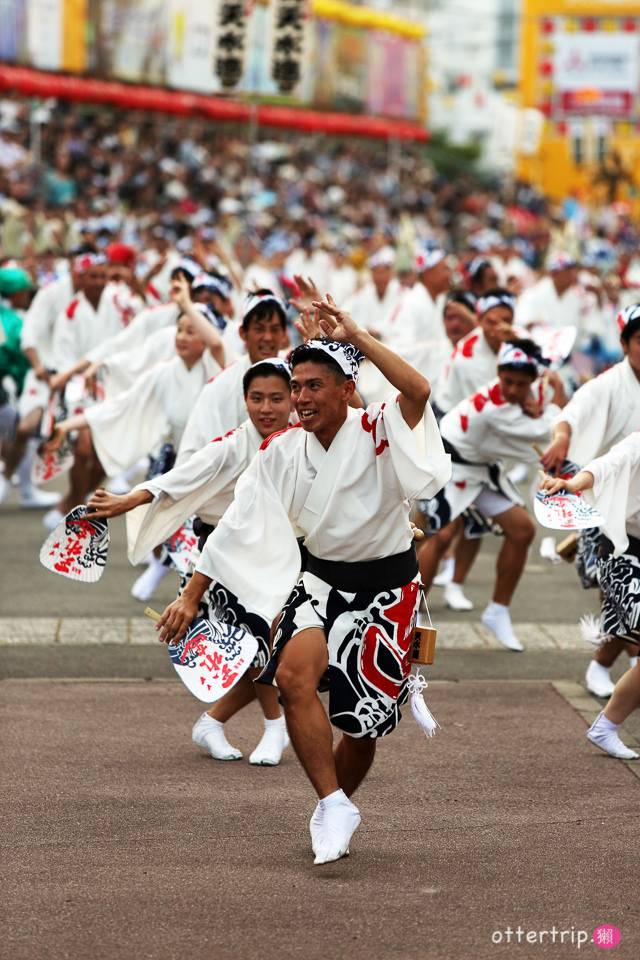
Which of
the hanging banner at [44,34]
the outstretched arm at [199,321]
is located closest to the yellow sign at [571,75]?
the hanging banner at [44,34]

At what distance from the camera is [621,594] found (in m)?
5.10

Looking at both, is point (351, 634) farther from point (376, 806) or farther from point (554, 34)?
point (554, 34)

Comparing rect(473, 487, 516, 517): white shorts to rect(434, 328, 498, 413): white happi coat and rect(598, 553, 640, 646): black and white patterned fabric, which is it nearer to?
rect(434, 328, 498, 413): white happi coat

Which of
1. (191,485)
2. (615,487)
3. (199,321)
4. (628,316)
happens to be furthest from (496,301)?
(191,485)

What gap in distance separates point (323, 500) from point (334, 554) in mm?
159

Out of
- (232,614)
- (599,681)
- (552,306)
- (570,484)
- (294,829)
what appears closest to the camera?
(294,829)

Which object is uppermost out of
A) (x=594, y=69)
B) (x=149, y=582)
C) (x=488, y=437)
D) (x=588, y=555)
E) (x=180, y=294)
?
(x=594, y=69)

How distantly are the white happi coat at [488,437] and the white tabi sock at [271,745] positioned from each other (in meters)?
1.98

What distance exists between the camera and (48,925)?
11.9 feet

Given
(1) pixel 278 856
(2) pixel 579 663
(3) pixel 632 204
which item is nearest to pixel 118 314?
(2) pixel 579 663

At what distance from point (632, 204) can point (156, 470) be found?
43738mm

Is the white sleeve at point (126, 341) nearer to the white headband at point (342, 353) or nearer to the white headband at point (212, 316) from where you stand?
the white headband at point (212, 316)

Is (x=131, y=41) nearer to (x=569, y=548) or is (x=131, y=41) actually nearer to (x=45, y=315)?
(x=45, y=315)

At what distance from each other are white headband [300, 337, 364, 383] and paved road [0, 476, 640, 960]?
137cm
